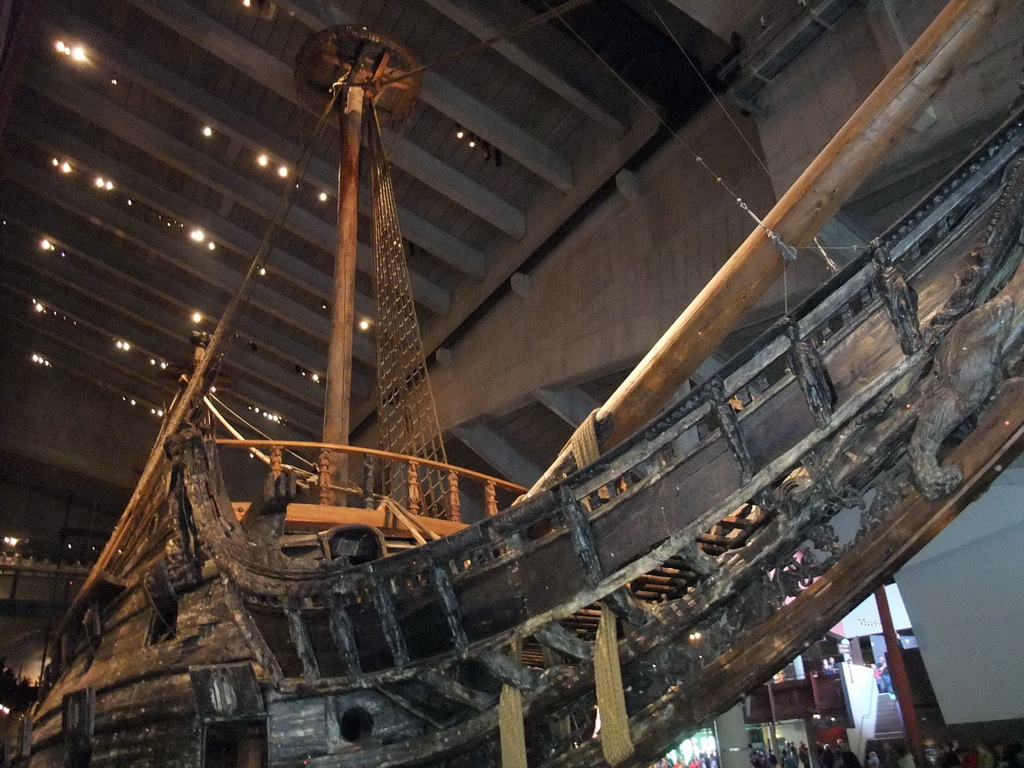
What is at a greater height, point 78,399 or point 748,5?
point 78,399

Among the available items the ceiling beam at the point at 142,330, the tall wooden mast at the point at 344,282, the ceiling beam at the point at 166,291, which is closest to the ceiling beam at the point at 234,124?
the tall wooden mast at the point at 344,282

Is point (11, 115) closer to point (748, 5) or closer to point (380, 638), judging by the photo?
point (748, 5)

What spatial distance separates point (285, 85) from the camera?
904 cm

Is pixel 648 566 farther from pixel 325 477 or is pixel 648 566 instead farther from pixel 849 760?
pixel 849 760

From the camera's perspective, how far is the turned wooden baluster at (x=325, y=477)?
5.20m

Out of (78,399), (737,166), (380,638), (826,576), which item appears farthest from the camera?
(78,399)

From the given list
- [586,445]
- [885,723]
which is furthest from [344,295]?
[885,723]

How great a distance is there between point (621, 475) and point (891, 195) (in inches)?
161

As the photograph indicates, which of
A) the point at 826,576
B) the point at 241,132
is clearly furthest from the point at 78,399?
the point at 826,576

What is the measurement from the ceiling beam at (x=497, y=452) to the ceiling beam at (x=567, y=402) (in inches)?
77.6

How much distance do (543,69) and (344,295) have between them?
3.14 m

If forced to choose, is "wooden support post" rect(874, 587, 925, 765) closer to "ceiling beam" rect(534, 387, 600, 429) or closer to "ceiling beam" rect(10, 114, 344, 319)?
"ceiling beam" rect(534, 387, 600, 429)

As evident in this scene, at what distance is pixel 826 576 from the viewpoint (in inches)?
95.2

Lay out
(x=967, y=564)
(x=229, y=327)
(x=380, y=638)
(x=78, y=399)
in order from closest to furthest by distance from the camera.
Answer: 1. (x=380, y=638)
2. (x=967, y=564)
3. (x=229, y=327)
4. (x=78, y=399)
